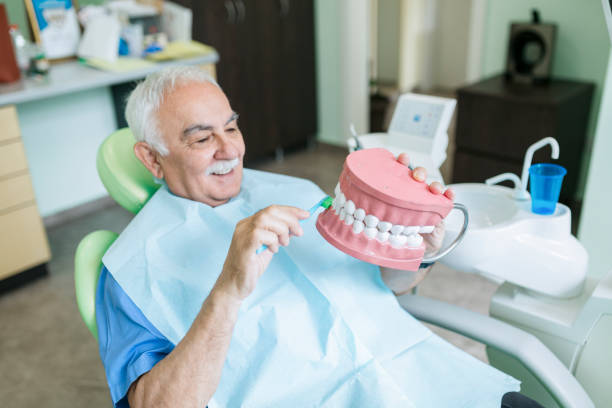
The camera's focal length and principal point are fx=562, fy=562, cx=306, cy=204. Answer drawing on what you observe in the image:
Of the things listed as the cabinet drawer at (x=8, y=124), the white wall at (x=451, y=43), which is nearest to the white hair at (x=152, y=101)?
the cabinet drawer at (x=8, y=124)

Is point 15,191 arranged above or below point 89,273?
below

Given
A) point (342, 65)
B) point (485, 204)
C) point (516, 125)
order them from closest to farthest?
point (485, 204), point (516, 125), point (342, 65)

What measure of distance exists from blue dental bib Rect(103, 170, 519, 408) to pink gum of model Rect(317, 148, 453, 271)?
0.23m

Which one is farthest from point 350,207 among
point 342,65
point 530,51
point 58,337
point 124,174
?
point 342,65

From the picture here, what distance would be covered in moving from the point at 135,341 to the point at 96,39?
7.39 ft

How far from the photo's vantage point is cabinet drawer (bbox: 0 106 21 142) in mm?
2312

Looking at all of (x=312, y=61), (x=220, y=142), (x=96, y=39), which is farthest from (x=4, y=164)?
(x=312, y=61)

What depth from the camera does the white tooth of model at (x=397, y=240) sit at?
1.02 m

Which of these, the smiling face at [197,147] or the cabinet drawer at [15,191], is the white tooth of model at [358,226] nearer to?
the smiling face at [197,147]

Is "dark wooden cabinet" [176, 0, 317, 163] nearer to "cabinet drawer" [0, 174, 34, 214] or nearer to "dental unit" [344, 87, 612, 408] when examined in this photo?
"cabinet drawer" [0, 174, 34, 214]

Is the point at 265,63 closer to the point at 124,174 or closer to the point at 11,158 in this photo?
the point at 11,158

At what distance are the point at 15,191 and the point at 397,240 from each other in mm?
2001

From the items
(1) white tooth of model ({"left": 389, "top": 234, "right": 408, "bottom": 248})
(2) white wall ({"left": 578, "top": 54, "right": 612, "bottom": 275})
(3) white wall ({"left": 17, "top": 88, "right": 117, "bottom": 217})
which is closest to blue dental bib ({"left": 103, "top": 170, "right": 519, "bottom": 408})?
(1) white tooth of model ({"left": 389, "top": 234, "right": 408, "bottom": 248})

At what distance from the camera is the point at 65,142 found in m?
3.12
